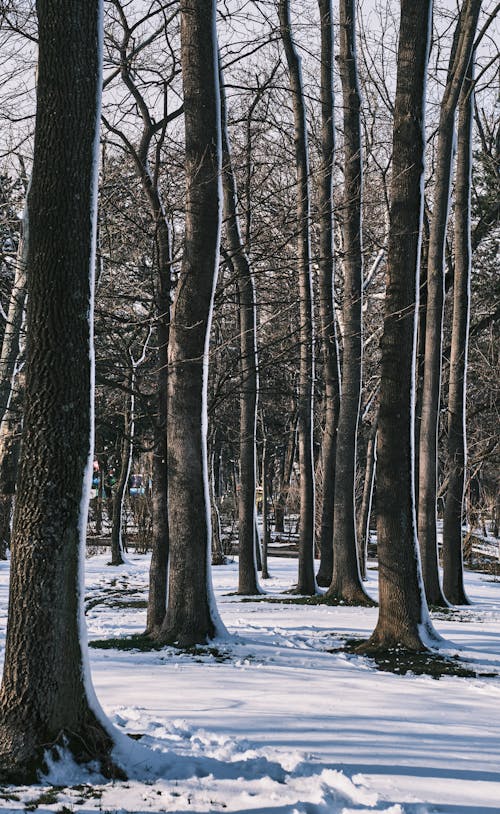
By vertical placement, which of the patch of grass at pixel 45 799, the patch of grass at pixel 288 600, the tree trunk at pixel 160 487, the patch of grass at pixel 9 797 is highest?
the tree trunk at pixel 160 487

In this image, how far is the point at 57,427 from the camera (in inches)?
201

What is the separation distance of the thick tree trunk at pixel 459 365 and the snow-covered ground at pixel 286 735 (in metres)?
7.28

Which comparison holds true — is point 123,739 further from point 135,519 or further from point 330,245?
point 135,519

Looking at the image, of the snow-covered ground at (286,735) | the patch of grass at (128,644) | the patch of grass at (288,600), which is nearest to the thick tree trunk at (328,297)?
the patch of grass at (288,600)

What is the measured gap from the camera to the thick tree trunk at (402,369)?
31.6ft

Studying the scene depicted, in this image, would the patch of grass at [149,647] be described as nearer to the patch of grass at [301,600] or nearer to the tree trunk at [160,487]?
the tree trunk at [160,487]

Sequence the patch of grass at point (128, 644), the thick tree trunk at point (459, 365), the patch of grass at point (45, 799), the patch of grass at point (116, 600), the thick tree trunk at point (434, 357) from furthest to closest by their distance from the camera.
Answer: the thick tree trunk at point (459, 365) → the patch of grass at point (116, 600) → the thick tree trunk at point (434, 357) → the patch of grass at point (128, 644) → the patch of grass at point (45, 799)

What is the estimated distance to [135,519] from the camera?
35.2 meters

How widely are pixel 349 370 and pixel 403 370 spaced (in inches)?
246

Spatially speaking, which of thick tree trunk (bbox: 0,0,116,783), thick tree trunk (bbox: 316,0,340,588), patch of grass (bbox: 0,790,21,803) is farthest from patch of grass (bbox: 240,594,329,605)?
patch of grass (bbox: 0,790,21,803)

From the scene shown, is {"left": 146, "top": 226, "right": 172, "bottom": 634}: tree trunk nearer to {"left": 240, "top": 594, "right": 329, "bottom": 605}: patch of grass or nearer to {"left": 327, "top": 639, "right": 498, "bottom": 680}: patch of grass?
{"left": 327, "top": 639, "right": 498, "bottom": 680}: patch of grass

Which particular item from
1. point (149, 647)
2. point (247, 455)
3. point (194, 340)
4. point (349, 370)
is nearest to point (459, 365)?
point (349, 370)

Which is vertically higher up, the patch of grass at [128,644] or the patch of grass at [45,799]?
the patch of grass at [128,644]

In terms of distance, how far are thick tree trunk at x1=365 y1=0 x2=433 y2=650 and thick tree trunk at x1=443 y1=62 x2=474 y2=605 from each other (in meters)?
7.29
